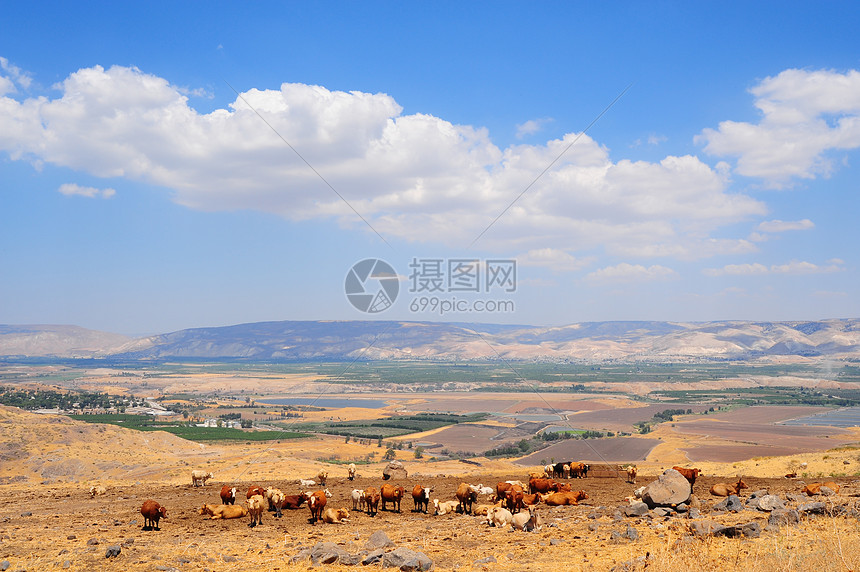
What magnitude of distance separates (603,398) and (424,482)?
454ft

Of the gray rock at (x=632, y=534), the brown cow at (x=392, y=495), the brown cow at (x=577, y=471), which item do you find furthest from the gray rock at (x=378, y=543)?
the brown cow at (x=577, y=471)

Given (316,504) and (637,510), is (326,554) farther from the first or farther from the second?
(637,510)

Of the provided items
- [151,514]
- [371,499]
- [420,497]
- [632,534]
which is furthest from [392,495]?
[632,534]

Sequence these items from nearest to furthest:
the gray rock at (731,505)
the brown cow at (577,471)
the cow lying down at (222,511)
Answer: the gray rock at (731,505) < the cow lying down at (222,511) < the brown cow at (577,471)

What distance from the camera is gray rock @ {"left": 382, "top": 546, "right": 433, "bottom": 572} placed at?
10023 millimetres

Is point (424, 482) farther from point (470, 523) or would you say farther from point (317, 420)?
point (317, 420)

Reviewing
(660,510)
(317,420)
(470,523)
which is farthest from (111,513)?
(317,420)

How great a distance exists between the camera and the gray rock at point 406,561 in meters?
10.0

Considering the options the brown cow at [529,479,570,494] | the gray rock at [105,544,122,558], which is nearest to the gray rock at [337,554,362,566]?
the gray rock at [105,544,122,558]

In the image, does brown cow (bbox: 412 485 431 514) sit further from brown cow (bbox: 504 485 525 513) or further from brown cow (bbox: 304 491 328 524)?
brown cow (bbox: 304 491 328 524)

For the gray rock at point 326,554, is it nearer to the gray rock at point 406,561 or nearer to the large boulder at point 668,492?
the gray rock at point 406,561

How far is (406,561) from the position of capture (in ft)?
33.2

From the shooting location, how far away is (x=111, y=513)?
54.3 ft

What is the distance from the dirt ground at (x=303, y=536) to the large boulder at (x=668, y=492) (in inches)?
30.4
